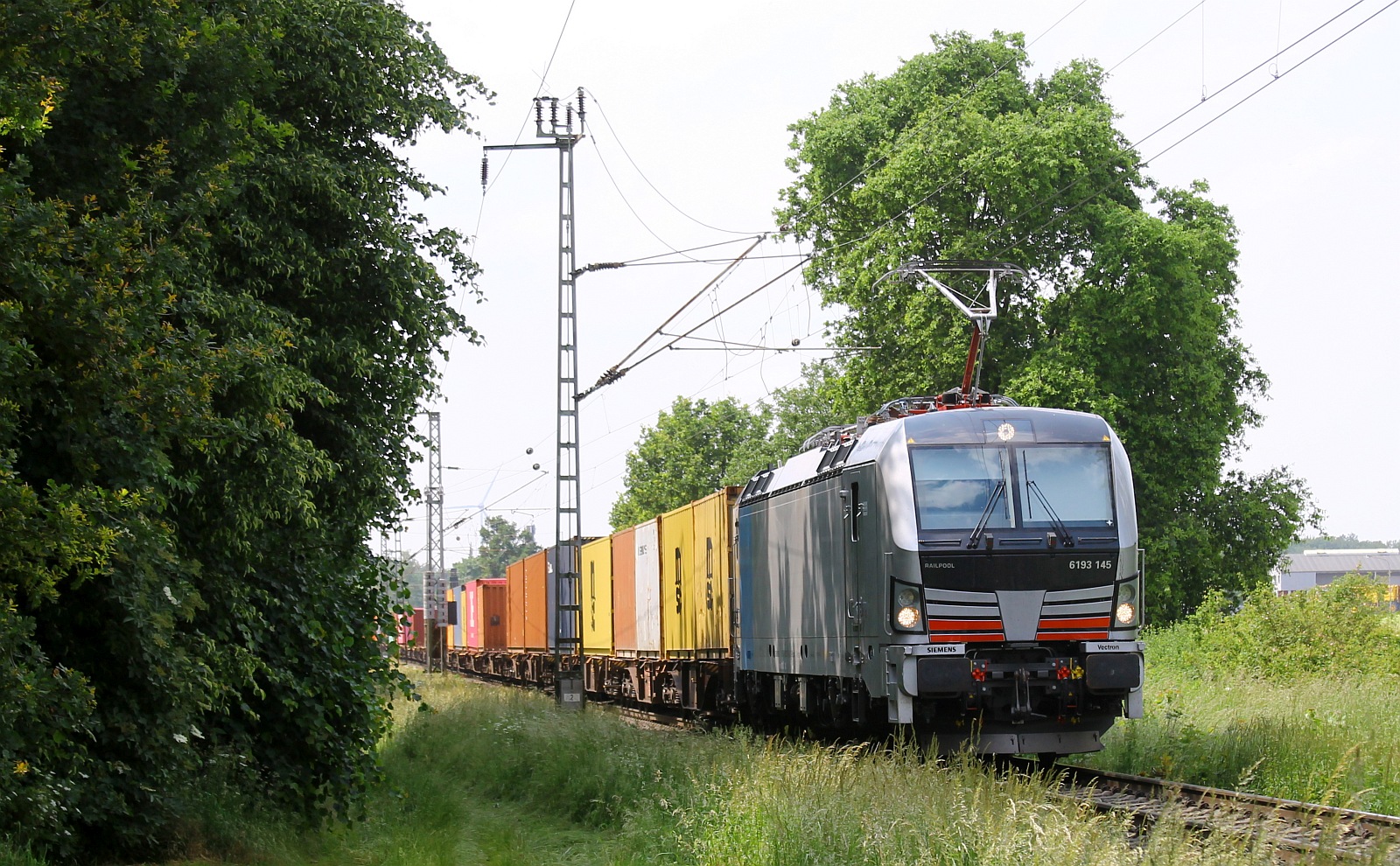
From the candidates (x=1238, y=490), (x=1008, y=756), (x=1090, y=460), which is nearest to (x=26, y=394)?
(x=1090, y=460)

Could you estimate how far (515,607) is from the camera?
1688 inches

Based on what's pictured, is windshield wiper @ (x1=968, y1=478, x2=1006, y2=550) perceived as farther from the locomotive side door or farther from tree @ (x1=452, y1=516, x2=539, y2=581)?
tree @ (x1=452, y1=516, x2=539, y2=581)

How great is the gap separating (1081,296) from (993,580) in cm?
2080

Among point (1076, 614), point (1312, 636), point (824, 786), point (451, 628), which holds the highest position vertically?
point (451, 628)

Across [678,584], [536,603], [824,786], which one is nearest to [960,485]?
[824,786]

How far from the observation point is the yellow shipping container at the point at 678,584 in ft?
75.8

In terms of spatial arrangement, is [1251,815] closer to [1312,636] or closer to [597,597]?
[1312,636]

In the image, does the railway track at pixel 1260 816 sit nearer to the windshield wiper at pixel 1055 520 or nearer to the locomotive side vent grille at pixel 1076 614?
the locomotive side vent grille at pixel 1076 614

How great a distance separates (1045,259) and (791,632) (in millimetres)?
19198

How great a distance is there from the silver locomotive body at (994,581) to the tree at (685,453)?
6393 centimetres

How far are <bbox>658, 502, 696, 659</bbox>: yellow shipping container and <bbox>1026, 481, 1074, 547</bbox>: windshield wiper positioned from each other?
9.94 meters

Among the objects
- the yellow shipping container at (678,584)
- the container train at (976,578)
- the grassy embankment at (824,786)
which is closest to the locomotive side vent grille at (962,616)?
the container train at (976,578)

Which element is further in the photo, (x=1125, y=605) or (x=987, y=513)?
(x=1125, y=605)

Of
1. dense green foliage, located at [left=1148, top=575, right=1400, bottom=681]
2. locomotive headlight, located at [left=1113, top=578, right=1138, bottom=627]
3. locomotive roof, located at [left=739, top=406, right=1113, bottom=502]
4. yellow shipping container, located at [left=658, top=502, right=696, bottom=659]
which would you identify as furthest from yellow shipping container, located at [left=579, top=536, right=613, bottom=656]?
locomotive headlight, located at [left=1113, top=578, right=1138, bottom=627]
